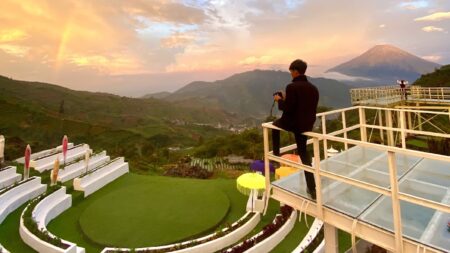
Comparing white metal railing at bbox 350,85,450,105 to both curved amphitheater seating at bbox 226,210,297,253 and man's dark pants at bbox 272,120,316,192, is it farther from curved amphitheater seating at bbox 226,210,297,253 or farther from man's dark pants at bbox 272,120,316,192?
man's dark pants at bbox 272,120,316,192

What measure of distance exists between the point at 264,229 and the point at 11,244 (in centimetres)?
1014

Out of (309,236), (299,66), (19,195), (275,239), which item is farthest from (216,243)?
(19,195)

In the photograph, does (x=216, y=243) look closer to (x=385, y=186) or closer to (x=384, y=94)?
(x=385, y=186)

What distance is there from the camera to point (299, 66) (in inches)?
221

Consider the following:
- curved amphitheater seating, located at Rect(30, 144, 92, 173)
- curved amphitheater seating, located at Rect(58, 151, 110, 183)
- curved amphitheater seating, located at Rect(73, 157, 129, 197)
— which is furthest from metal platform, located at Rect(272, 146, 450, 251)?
curved amphitheater seating, located at Rect(30, 144, 92, 173)

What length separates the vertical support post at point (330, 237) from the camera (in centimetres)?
534

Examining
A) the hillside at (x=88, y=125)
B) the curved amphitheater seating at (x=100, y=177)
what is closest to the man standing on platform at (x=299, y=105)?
the curved amphitheater seating at (x=100, y=177)

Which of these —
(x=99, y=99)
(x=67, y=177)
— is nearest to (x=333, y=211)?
(x=67, y=177)

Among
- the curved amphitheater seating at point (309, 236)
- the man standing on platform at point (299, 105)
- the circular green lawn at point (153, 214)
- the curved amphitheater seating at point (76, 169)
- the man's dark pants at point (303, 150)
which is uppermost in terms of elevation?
the man standing on platform at point (299, 105)

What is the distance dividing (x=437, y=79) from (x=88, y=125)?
8938 centimetres

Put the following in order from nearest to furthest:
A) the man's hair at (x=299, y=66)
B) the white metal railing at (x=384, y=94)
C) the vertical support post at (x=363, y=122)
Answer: the man's hair at (x=299, y=66)
the vertical support post at (x=363, y=122)
the white metal railing at (x=384, y=94)

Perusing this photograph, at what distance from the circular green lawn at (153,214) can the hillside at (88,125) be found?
14943 mm

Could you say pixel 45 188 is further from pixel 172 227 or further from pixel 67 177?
pixel 172 227

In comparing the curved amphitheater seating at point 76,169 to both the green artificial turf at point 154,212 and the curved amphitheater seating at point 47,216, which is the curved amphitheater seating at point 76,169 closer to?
the green artificial turf at point 154,212
